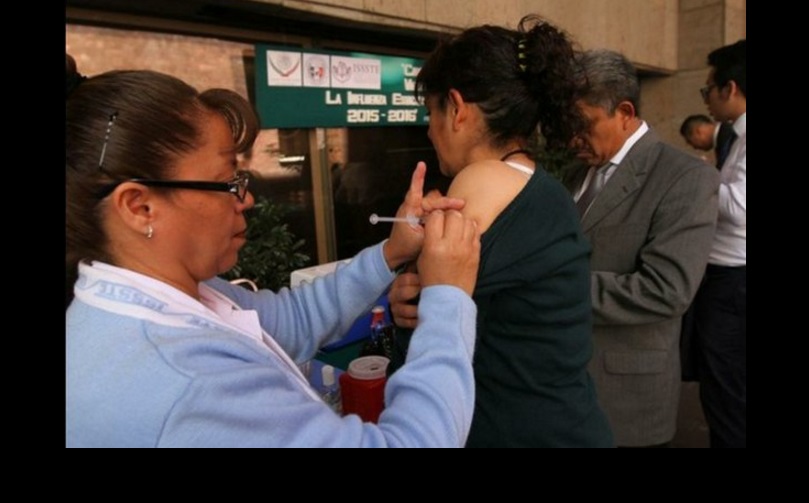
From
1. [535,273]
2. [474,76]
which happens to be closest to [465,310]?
[535,273]

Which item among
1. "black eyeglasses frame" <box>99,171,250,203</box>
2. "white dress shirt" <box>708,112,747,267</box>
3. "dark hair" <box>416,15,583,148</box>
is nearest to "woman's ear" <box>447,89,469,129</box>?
"dark hair" <box>416,15,583,148</box>

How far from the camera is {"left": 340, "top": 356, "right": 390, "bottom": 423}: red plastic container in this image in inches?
65.4

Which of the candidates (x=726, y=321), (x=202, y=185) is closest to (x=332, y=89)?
(x=726, y=321)

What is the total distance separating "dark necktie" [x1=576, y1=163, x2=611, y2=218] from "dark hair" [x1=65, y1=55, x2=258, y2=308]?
5.34ft

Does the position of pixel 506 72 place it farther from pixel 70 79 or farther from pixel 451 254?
pixel 70 79

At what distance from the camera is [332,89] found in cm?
392

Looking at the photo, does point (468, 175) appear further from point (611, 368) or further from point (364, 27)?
point (364, 27)

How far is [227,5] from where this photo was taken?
3.17 meters

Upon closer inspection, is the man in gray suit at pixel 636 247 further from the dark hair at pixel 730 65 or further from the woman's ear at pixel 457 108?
the dark hair at pixel 730 65

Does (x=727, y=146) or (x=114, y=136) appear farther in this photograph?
(x=727, y=146)

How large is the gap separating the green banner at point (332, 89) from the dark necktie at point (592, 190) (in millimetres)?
1453

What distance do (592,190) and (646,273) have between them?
474mm

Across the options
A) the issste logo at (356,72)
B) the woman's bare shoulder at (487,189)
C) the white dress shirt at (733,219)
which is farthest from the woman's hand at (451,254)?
the issste logo at (356,72)

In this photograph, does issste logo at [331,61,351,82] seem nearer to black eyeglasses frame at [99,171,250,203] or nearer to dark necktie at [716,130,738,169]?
dark necktie at [716,130,738,169]
